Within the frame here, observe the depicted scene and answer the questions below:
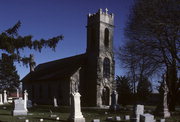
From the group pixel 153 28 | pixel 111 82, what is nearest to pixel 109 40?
pixel 111 82

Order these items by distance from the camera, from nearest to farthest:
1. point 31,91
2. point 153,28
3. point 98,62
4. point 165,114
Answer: point 165,114 → point 153,28 → point 98,62 → point 31,91

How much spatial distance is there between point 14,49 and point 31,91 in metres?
31.5

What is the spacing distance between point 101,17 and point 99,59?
6118 millimetres

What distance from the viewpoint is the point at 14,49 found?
1505cm

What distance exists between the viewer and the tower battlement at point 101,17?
1369 inches

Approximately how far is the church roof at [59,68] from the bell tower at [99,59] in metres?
1.88

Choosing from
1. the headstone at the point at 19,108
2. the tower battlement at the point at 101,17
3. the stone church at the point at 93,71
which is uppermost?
the tower battlement at the point at 101,17

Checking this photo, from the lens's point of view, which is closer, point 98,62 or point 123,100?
point 123,100

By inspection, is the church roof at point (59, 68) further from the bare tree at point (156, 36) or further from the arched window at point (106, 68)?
the bare tree at point (156, 36)

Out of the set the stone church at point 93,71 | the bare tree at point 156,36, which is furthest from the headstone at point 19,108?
the stone church at point 93,71

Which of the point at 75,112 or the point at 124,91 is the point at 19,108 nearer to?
the point at 75,112

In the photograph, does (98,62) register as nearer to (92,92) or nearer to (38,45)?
(92,92)

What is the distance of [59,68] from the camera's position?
41062 mm

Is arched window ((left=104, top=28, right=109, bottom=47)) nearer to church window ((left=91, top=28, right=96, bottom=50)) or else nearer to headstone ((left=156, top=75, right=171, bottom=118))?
church window ((left=91, top=28, right=96, bottom=50))
